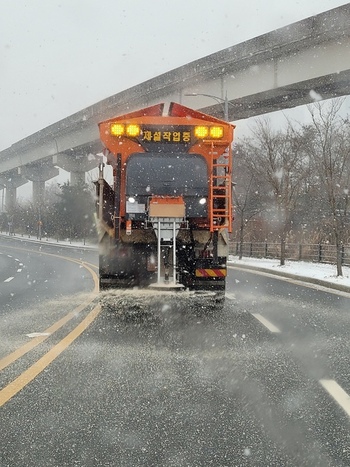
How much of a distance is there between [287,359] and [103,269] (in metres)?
6.06

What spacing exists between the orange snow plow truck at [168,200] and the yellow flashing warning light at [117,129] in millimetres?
20

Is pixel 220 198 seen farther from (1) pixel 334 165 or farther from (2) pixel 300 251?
(2) pixel 300 251

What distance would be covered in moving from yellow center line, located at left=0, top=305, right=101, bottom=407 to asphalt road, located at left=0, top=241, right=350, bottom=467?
2.3 inches

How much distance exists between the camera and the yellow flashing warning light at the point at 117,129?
38.1 ft

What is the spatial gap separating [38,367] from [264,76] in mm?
22146

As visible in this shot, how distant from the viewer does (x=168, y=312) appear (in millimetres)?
10914

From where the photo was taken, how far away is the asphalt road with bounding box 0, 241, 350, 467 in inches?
151

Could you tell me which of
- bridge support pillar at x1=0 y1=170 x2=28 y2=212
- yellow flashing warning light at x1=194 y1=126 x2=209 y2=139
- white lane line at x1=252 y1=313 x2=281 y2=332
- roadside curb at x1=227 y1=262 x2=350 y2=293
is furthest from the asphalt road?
bridge support pillar at x1=0 y1=170 x2=28 y2=212

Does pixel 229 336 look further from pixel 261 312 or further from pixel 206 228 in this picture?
pixel 206 228

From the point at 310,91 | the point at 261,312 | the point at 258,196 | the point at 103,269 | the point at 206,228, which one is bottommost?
the point at 261,312

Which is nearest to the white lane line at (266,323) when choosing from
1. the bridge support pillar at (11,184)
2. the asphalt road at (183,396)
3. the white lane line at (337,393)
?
the asphalt road at (183,396)

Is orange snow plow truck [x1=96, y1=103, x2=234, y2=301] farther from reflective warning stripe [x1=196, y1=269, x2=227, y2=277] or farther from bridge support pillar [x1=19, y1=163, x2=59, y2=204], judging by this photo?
bridge support pillar [x1=19, y1=163, x2=59, y2=204]

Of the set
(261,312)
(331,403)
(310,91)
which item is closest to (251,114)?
(310,91)

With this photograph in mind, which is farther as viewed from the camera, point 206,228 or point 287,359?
point 206,228
